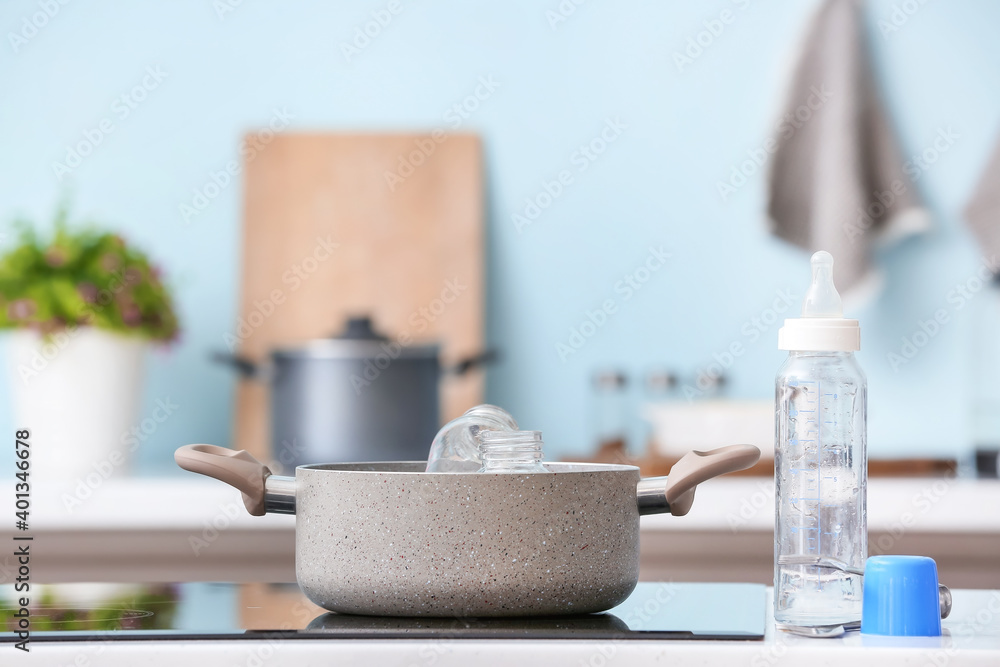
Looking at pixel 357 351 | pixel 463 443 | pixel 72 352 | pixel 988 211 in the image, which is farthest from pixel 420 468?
pixel 988 211

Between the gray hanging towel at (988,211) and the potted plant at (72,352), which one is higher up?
the gray hanging towel at (988,211)

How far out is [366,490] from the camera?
499 millimetres

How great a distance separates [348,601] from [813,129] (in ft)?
4.64

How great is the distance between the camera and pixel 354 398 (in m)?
1.47

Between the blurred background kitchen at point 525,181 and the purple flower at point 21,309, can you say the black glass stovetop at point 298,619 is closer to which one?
the purple flower at point 21,309

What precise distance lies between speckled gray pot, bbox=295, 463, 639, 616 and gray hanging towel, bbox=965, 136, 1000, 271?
4.56ft

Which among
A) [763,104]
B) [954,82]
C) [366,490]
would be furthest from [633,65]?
[366,490]

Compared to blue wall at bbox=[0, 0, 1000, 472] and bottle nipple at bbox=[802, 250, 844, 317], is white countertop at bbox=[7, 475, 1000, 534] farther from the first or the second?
bottle nipple at bbox=[802, 250, 844, 317]

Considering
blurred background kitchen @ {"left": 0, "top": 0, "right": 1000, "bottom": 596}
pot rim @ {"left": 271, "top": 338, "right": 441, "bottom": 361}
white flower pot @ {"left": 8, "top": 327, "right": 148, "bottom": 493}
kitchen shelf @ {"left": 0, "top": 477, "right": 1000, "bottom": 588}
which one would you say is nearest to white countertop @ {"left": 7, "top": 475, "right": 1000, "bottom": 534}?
kitchen shelf @ {"left": 0, "top": 477, "right": 1000, "bottom": 588}

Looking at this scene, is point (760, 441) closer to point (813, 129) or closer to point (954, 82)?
point (813, 129)

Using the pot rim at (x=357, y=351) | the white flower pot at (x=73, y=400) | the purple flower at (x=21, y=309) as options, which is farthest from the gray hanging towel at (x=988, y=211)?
the purple flower at (x=21, y=309)

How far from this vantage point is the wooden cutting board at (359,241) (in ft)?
5.73

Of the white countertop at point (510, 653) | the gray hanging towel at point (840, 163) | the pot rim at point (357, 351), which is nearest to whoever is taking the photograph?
the white countertop at point (510, 653)

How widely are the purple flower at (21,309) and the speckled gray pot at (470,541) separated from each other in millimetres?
1145
